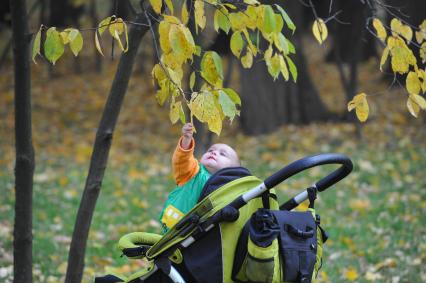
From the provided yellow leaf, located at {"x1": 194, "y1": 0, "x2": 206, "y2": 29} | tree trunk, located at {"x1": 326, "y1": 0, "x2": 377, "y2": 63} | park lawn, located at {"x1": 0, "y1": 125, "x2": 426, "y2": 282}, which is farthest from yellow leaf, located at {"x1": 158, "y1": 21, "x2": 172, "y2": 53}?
tree trunk, located at {"x1": 326, "y1": 0, "x2": 377, "y2": 63}

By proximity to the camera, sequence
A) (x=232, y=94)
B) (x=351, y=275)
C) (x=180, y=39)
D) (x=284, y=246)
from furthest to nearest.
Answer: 1. (x=351, y=275)
2. (x=284, y=246)
3. (x=232, y=94)
4. (x=180, y=39)

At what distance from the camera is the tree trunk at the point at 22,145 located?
12.3 feet

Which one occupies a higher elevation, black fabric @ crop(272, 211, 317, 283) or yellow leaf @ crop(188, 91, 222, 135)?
yellow leaf @ crop(188, 91, 222, 135)

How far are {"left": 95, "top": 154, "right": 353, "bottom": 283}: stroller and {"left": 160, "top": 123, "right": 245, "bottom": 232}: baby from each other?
432 mm

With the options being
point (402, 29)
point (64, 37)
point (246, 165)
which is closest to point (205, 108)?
point (64, 37)

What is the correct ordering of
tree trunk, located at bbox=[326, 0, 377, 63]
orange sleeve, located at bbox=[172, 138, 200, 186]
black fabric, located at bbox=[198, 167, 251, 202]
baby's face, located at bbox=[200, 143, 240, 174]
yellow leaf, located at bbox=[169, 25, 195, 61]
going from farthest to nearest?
tree trunk, located at bbox=[326, 0, 377, 63] < baby's face, located at bbox=[200, 143, 240, 174] < orange sleeve, located at bbox=[172, 138, 200, 186] < black fabric, located at bbox=[198, 167, 251, 202] < yellow leaf, located at bbox=[169, 25, 195, 61]

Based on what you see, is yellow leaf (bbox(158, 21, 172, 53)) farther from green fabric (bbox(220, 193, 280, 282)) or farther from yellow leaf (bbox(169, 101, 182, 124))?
green fabric (bbox(220, 193, 280, 282))

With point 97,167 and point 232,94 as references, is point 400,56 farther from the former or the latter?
point 97,167

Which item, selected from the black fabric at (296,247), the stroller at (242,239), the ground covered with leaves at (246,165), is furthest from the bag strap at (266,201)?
the ground covered with leaves at (246,165)

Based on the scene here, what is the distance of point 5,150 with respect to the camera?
475 inches

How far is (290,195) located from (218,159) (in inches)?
192

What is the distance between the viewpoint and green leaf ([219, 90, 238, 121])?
2.81m

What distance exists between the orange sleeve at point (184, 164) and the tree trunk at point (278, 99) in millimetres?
9073

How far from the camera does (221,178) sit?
138 inches
